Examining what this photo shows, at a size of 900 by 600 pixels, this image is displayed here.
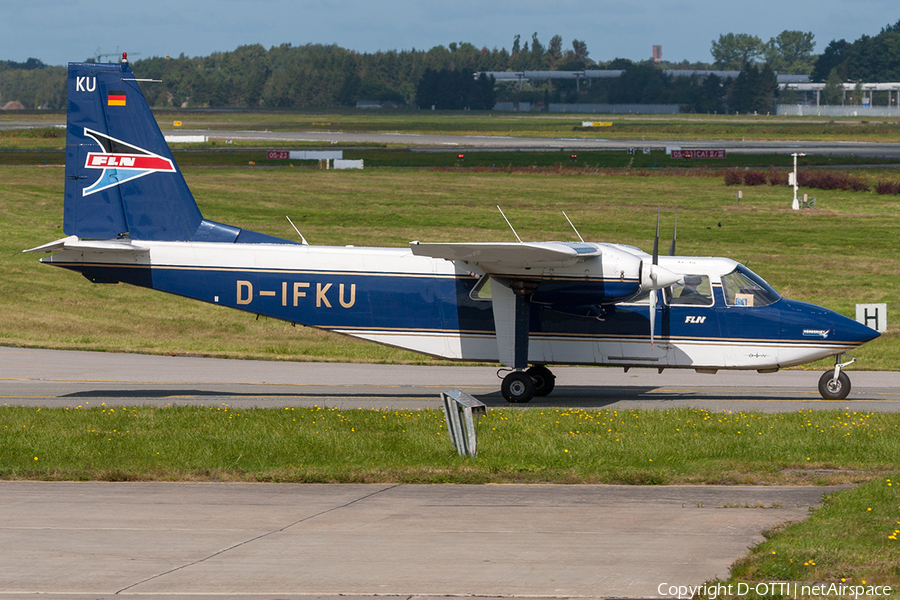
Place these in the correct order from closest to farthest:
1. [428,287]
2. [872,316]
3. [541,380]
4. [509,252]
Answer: [509,252] → [428,287] → [541,380] → [872,316]

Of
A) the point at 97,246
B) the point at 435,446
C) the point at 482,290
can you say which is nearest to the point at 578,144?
the point at 482,290

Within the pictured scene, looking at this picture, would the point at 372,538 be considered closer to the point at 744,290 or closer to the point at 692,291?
the point at 692,291

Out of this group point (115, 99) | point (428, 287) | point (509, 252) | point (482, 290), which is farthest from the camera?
point (115, 99)

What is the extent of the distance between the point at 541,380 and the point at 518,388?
3.95 feet

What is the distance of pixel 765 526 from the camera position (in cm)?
1141

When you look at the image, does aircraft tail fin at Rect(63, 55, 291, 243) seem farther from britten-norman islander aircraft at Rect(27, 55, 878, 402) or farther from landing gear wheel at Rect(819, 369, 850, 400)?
landing gear wheel at Rect(819, 369, 850, 400)

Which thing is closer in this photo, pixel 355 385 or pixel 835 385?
pixel 835 385

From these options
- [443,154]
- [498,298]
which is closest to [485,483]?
[498,298]

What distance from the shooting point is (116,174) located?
21.9m

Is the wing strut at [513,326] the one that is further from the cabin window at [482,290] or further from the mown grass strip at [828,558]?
the mown grass strip at [828,558]

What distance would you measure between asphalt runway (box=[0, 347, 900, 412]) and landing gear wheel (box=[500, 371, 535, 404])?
271mm

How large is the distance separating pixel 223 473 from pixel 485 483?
3.58 metres

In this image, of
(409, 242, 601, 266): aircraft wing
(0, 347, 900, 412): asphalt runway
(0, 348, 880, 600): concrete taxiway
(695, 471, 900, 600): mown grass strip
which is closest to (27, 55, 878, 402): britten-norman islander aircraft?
(409, 242, 601, 266): aircraft wing

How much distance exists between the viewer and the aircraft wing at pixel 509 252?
18891mm
